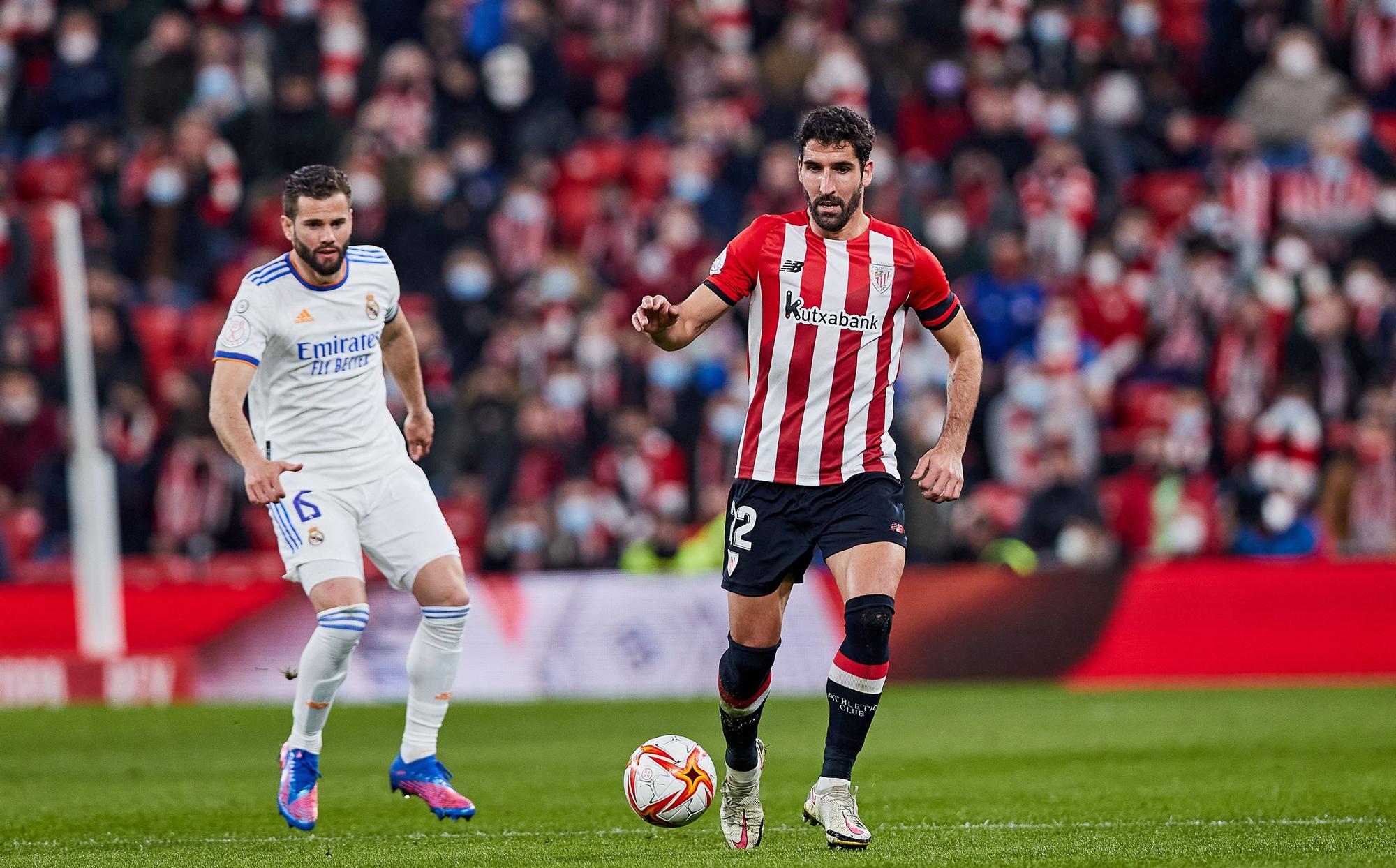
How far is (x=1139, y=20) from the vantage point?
22844 mm

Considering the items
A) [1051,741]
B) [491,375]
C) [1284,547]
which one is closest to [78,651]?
[491,375]

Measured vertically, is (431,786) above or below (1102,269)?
below

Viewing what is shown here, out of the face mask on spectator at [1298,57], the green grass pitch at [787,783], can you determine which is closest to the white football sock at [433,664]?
the green grass pitch at [787,783]

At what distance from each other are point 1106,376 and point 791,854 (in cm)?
1242

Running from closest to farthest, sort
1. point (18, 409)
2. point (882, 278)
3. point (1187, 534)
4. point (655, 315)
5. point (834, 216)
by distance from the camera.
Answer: point (655, 315), point (834, 216), point (882, 278), point (1187, 534), point (18, 409)

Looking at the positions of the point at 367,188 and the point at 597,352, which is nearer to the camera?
the point at 597,352

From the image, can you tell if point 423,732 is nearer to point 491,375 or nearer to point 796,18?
point 491,375

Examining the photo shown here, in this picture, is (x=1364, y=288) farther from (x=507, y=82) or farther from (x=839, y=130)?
(x=839, y=130)

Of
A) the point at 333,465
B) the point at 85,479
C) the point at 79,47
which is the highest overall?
the point at 79,47

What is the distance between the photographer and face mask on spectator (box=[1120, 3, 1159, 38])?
22.8m

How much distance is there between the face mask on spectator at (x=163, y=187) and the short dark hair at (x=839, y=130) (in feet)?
46.8

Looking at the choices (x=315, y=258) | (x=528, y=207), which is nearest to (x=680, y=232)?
(x=528, y=207)

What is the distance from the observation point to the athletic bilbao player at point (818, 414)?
7.50 m

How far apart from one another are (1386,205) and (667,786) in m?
14.9
